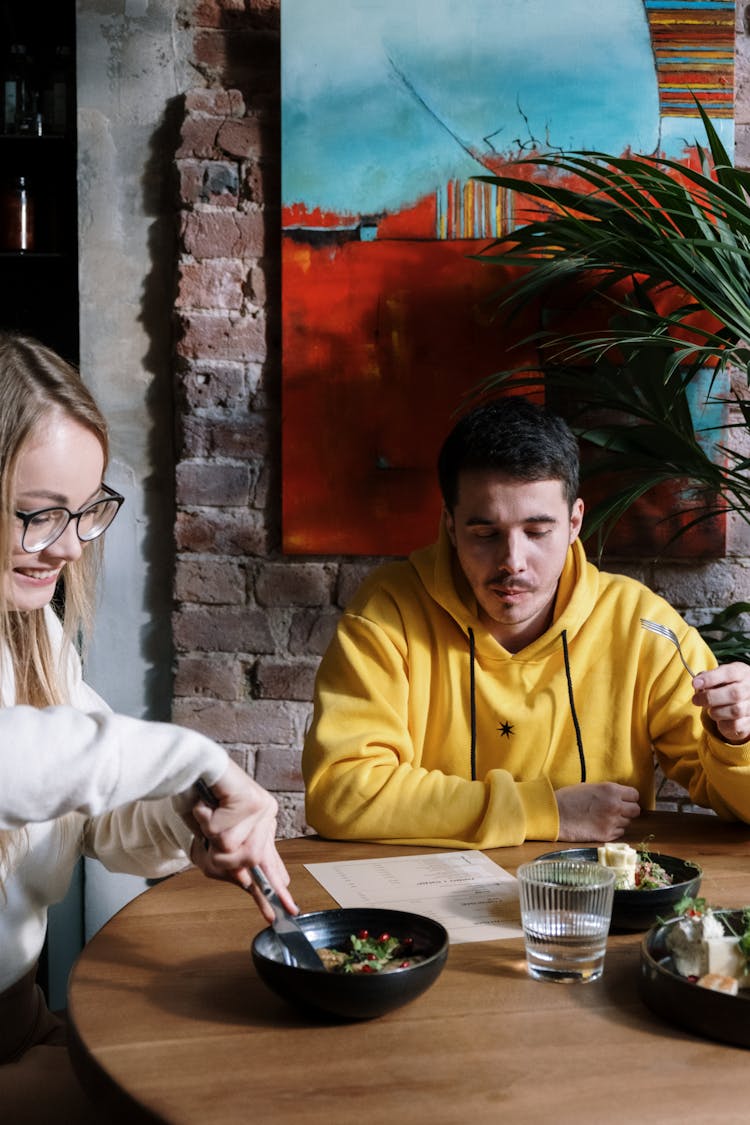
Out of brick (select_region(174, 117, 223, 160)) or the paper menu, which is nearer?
the paper menu

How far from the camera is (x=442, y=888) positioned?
1309mm

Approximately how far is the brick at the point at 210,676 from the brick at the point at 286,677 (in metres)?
0.05

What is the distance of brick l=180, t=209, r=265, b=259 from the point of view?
235cm

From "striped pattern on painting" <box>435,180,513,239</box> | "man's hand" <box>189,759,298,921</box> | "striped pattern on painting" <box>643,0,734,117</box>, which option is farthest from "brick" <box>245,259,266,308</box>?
"man's hand" <box>189,759,298,921</box>

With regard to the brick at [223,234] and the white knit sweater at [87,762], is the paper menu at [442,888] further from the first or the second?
the brick at [223,234]

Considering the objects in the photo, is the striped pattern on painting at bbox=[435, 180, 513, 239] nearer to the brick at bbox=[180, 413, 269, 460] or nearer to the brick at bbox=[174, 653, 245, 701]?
the brick at bbox=[180, 413, 269, 460]

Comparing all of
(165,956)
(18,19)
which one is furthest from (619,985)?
(18,19)

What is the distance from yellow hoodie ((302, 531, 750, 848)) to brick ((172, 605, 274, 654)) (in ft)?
1.90

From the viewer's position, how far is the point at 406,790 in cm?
154

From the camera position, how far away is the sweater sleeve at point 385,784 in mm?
1502

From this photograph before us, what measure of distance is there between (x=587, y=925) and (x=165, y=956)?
426 millimetres

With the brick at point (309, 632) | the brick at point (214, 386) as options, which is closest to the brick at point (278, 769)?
the brick at point (309, 632)

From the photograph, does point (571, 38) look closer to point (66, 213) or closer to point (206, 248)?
point (206, 248)

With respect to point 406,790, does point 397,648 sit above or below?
above
